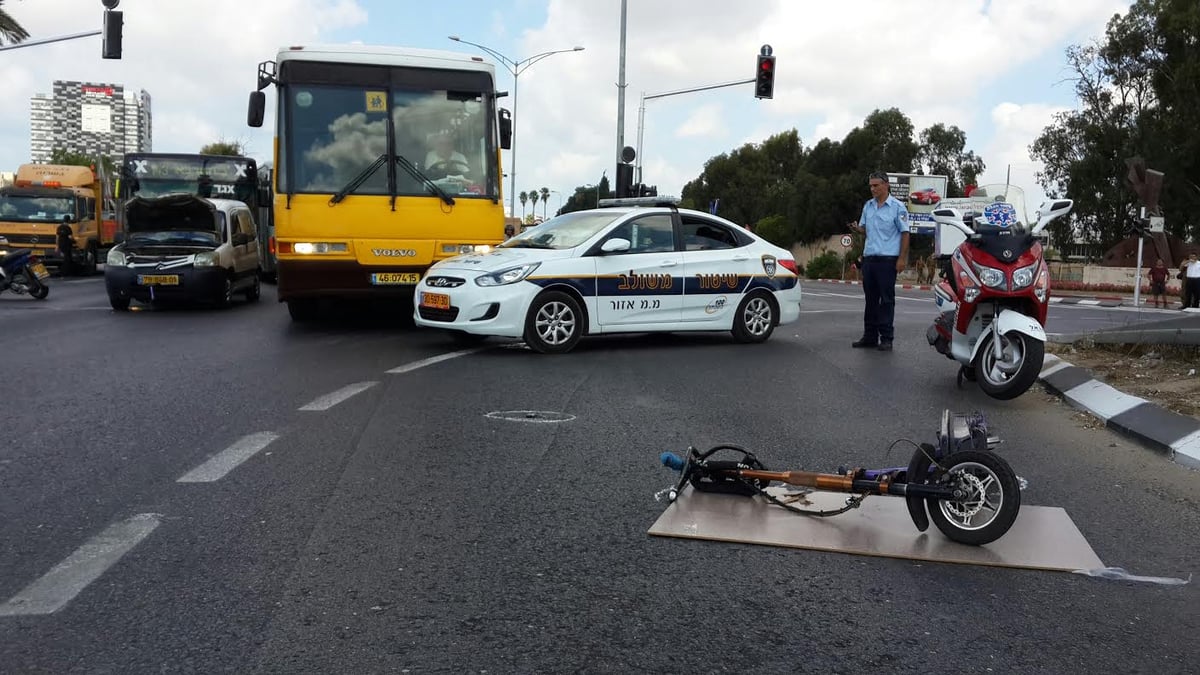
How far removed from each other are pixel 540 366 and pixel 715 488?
4.99m

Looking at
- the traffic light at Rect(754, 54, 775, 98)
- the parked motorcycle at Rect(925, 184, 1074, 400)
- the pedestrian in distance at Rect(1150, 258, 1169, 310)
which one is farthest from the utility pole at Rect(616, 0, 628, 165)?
the parked motorcycle at Rect(925, 184, 1074, 400)

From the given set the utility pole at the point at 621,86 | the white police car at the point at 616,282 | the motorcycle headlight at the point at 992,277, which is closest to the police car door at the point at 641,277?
the white police car at the point at 616,282

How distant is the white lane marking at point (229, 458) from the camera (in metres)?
5.41

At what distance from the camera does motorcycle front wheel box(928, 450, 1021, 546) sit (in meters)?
4.39

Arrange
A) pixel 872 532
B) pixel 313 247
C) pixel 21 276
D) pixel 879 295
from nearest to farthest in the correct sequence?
1. pixel 872 532
2. pixel 879 295
3. pixel 313 247
4. pixel 21 276

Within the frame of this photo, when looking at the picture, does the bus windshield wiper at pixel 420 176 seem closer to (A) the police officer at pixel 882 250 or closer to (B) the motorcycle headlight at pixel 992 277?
(A) the police officer at pixel 882 250

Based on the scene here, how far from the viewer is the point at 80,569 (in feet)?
13.1

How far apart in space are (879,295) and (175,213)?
12.4 m

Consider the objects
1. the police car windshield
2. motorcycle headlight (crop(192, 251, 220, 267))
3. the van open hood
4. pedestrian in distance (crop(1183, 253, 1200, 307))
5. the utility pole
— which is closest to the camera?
the police car windshield

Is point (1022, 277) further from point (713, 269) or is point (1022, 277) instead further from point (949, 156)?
point (949, 156)

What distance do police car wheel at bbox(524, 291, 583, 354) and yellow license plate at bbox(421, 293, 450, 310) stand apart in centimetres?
82

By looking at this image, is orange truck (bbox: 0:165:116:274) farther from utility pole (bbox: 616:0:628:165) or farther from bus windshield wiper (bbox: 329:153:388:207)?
bus windshield wiper (bbox: 329:153:388:207)

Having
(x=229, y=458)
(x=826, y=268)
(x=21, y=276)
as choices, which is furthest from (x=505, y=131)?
(x=826, y=268)

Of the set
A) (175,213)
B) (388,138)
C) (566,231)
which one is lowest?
A: (566,231)
